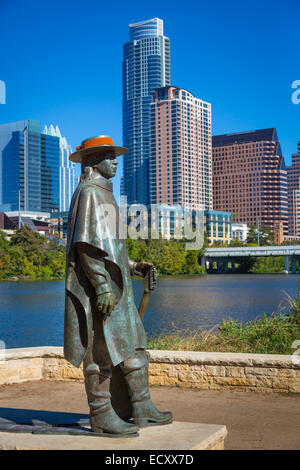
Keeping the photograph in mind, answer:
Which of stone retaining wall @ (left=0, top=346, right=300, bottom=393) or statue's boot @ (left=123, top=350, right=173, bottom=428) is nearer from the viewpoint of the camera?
statue's boot @ (left=123, top=350, right=173, bottom=428)

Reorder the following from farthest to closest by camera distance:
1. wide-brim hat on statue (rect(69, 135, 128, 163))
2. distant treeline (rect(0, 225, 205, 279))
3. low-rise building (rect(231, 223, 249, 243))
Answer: low-rise building (rect(231, 223, 249, 243)), distant treeline (rect(0, 225, 205, 279)), wide-brim hat on statue (rect(69, 135, 128, 163))

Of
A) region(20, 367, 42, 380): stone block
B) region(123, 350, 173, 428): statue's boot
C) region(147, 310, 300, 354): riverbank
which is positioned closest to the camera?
region(123, 350, 173, 428): statue's boot

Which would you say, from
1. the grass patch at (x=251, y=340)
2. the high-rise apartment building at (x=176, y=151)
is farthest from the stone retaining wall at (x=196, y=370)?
the high-rise apartment building at (x=176, y=151)

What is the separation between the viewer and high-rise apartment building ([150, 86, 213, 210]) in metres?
188

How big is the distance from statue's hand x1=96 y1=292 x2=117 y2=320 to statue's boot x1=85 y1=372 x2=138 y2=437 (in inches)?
21.0

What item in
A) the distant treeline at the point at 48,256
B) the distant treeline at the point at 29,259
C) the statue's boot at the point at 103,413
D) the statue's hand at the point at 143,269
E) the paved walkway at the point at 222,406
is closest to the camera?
the statue's boot at the point at 103,413

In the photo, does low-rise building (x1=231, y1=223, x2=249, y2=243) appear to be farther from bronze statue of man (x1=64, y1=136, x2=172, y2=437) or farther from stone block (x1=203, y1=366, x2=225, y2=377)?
bronze statue of man (x1=64, y1=136, x2=172, y2=437)

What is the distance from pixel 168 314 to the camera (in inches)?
1208

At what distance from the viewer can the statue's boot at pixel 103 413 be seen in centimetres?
448

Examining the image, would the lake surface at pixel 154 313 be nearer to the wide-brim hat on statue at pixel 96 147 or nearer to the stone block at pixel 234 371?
the stone block at pixel 234 371

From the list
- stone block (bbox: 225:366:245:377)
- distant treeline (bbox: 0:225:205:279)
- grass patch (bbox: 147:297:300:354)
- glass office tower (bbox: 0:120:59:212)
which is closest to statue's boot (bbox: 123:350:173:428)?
stone block (bbox: 225:366:245:377)

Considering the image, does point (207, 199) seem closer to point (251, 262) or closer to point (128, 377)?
point (251, 262)

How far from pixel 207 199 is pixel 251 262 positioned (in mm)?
98804
